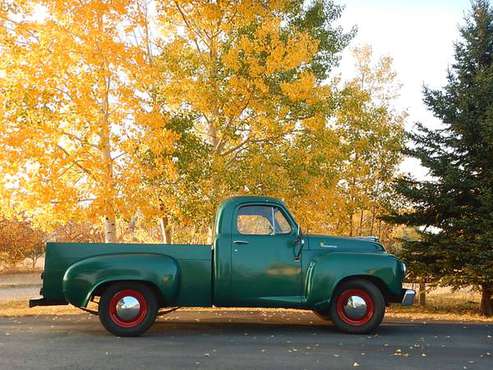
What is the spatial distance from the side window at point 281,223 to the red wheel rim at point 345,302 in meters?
1.32

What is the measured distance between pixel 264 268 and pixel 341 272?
1.17 m

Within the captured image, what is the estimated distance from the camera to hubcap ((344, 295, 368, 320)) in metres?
8.93

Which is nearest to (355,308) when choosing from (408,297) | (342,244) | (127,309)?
(408,297)

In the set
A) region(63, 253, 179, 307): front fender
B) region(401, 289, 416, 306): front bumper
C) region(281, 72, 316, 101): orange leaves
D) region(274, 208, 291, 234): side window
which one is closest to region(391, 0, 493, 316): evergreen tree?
region(281, 72, 316, 101): orange leaves

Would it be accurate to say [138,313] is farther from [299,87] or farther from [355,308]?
[299,87]

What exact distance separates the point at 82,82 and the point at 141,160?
2.21m

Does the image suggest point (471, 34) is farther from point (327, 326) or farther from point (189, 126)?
point (327, 326)

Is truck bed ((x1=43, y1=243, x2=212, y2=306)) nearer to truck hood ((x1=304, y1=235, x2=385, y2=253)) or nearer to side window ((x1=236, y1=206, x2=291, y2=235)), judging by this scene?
Answer: side window ((x1=236, y1=206, x2=291, y2=235))

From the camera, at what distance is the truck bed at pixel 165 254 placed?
8469 millimetres

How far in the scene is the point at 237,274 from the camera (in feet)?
28.5

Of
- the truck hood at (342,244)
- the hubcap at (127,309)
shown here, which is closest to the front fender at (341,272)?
the truck hood at (342,244)

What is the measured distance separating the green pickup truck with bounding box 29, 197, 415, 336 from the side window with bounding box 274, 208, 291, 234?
0.05 ft

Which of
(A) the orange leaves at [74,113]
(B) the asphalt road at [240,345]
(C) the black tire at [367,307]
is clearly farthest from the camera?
(A) the orange leaves at [74,113]

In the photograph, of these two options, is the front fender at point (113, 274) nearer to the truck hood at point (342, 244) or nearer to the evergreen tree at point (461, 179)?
the truck hood at point (342, 244)
